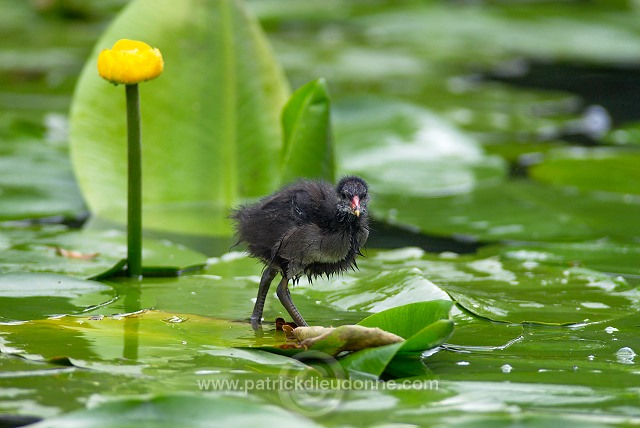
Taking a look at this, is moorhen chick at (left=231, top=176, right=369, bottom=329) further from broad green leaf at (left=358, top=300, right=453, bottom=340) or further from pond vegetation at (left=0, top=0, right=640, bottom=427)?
broad green leaf at (left=358, top=300, right=453, bottom=340)

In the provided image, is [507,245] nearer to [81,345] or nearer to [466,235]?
[466,235]

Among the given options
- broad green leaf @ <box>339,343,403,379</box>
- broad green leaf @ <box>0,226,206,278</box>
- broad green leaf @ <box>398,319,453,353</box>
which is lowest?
broad green leaf @ <box>339,343,403,379</box>

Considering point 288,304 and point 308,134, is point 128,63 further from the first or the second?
point 308,134

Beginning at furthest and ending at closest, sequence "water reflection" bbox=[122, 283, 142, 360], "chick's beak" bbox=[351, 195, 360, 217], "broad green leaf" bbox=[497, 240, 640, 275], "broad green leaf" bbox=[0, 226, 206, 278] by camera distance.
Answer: "broad green leaf" bbox=[497, 240, 640, 275]
"broad green leaf" bbox=[0, 226, 206, 278]
"chick's beak" bbox=[351, 195, 360, 217]
"water reflection" bbox=[122, 283, 142, 360]

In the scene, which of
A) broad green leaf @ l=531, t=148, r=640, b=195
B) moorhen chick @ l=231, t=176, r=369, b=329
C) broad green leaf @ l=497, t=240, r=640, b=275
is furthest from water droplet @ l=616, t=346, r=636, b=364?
broad green leaf @ l=531, t=148, r=640, b=195

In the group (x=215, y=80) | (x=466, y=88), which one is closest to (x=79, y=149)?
(x=215, y=80)

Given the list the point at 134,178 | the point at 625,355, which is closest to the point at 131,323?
the point at 134,178
